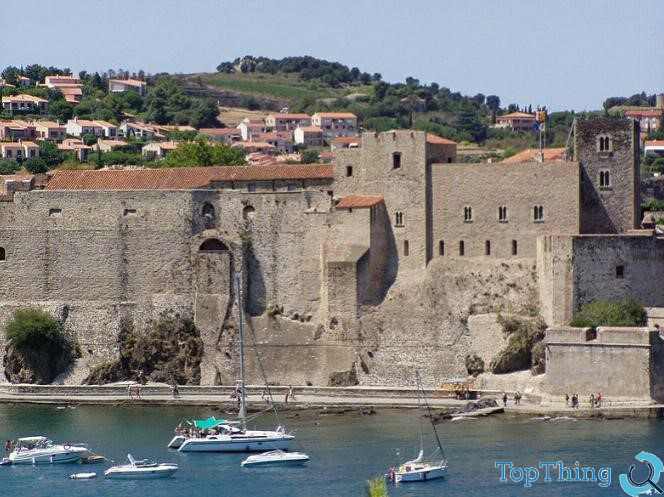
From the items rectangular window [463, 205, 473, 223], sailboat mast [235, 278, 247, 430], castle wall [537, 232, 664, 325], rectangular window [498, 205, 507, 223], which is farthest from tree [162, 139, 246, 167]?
castle wall [537, 232, 664, 325]

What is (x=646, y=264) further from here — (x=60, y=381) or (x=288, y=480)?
(x=60, y=381)

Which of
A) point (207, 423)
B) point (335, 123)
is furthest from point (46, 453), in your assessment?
point (335, 123)

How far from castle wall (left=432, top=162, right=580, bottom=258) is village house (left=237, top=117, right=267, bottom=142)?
63969 millimetres

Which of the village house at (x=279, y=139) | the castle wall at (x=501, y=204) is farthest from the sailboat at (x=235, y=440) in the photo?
the village house at (x=279, y=139)

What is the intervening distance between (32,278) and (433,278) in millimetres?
13349

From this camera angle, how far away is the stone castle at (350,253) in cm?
6278

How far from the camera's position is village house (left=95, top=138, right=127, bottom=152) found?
108 meters

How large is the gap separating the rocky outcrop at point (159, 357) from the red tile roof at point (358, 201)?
6.32 meters

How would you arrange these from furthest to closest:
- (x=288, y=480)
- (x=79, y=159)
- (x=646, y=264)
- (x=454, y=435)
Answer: (x=79, y=159) < (x=646, y=264) < (x=454, y=435) < (x=288, y=480)

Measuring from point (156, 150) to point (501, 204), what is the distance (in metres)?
44.5

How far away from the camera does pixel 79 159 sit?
103125 millimetres

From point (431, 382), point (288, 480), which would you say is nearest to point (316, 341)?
point (431, 382)

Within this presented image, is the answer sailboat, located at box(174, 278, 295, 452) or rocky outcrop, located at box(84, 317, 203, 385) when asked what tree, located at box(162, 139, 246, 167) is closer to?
rocky outcrop, located at box(84, 317, 203, 385)

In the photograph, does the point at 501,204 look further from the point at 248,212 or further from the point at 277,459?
the point at 277,459
